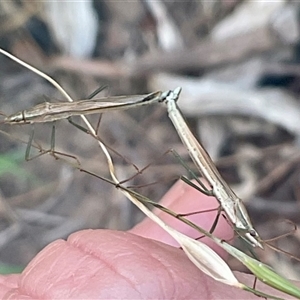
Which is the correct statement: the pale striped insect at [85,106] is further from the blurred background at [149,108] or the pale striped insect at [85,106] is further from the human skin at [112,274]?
the blurred background at [149,108]

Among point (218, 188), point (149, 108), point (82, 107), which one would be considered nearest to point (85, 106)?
point (82, 107)

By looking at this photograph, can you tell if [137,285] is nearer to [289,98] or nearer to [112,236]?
[112,236]

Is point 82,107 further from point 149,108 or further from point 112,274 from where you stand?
point 149,108

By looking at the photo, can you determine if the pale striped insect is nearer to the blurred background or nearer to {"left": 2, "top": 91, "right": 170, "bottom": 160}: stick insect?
{"left": 2, "top": 91, "right": 170, "bottom": 160}: stick insect

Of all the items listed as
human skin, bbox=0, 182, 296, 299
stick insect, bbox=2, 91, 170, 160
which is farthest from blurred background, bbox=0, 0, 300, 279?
human skin, bbox=0, 182, 296, 299

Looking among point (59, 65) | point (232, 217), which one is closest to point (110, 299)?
point (232, 217)

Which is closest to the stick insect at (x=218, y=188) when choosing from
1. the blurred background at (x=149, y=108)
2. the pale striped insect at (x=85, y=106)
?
the pale striped insect at (x=85, y=106)

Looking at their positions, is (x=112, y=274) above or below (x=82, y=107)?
below
